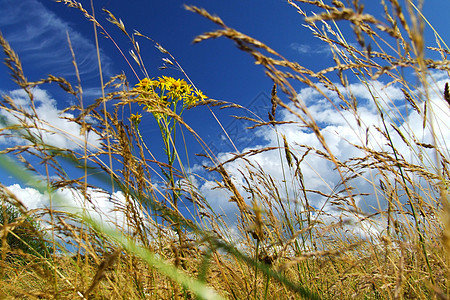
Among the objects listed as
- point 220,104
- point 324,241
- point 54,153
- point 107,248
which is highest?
point 220,104

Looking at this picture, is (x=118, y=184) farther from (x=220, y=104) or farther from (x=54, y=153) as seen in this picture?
(x=220, y=104)

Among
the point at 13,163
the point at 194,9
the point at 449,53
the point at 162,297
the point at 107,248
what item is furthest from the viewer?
the point at 449,53

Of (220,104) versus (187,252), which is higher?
(220,104)

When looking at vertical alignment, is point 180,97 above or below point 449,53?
below

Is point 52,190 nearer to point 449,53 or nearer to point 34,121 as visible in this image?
point 34,121

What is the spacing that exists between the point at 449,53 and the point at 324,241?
4.92ft

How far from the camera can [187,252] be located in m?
1.53

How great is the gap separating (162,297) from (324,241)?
4.82ft

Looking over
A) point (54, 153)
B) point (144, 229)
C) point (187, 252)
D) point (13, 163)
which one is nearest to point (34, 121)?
point (54, 153)

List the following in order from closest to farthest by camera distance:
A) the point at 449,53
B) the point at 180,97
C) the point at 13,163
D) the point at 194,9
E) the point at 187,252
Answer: the point at 194,9 < the point at 13,163 < the point at 187,252 < the point at 449,53 < the point at 180,97

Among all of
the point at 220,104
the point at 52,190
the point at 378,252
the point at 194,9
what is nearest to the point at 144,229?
the point at 52,190

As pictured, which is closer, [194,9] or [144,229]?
[194,9]

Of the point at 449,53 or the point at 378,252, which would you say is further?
the point at 449,53

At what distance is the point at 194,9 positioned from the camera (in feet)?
2.67
